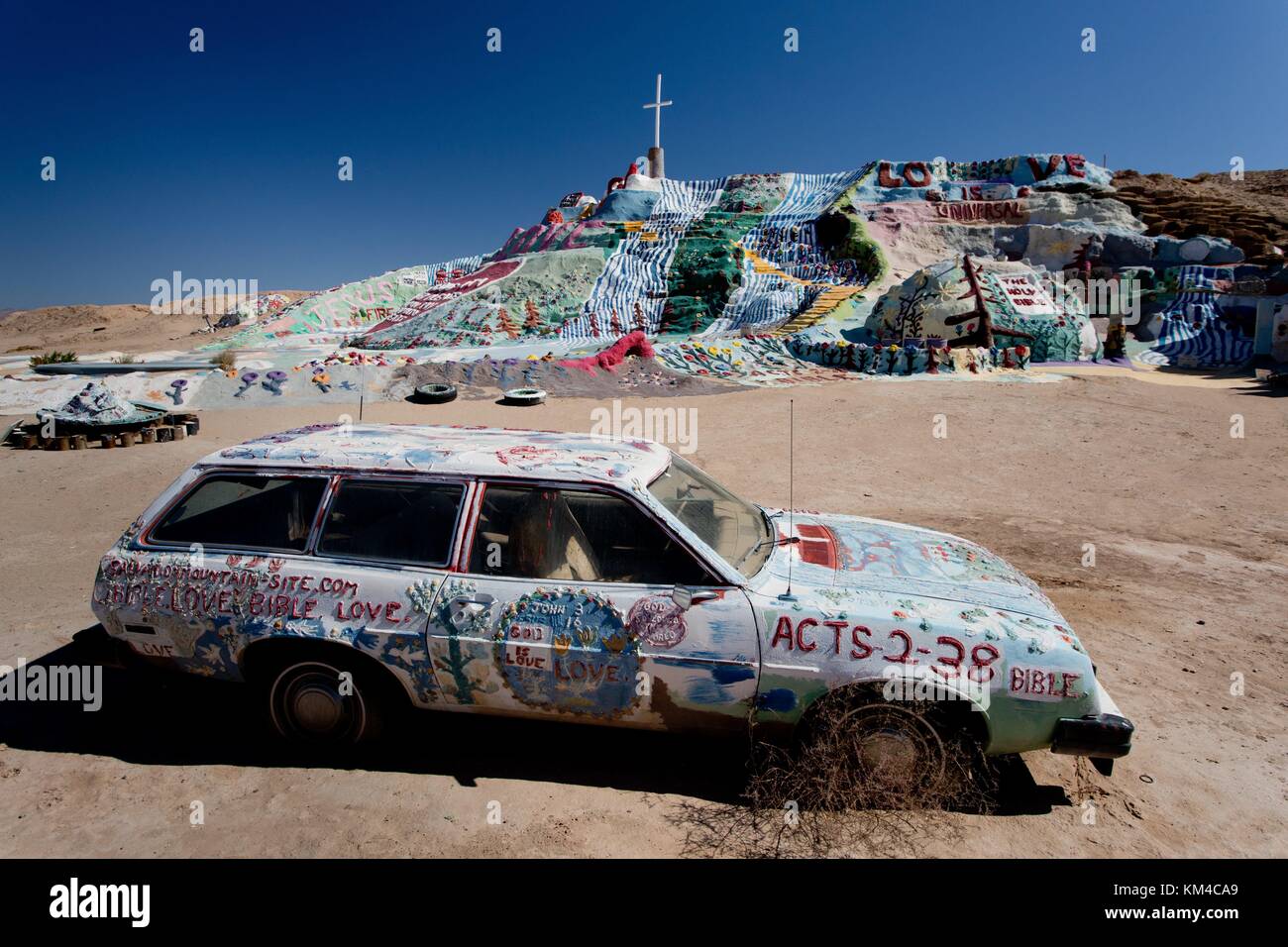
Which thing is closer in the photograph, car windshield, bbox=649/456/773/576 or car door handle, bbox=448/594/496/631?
car door handle, bbox=448/594/496/631

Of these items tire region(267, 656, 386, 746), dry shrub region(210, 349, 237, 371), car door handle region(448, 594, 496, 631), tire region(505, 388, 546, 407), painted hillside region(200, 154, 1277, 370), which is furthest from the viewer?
painted hillside region(200, 154, 1277, 370)

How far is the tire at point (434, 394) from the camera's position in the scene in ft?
50.9

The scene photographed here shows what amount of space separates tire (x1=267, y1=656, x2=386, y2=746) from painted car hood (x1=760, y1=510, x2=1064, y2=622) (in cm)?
183

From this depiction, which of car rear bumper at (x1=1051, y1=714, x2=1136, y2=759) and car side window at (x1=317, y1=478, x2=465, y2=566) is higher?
car side window at (x1=317, y1=478, x2=465, y2=566)

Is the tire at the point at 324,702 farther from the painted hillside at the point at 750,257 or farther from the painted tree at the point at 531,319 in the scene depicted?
the painted tree at the point at 531,319

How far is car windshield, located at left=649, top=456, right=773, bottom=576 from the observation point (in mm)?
3189

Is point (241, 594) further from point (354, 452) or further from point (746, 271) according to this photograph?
point (746, 271)

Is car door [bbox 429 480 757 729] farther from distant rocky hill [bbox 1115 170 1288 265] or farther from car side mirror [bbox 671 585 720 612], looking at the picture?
distant rocky hill [bbox 1115 170 1288 265]

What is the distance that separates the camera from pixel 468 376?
672 inches

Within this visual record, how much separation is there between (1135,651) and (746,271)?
24647 mm

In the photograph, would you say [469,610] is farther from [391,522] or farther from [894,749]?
[894,749]

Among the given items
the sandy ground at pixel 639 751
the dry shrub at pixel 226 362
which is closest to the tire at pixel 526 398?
the dry shrub at pixel 226 362

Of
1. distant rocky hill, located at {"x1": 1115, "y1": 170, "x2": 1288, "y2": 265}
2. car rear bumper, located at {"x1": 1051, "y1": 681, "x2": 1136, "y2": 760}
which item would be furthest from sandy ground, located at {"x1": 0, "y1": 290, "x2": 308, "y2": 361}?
distant rocky hill, located at {"x1": 1115, "y1": 170, "x2": 1288, "y2": 265}
